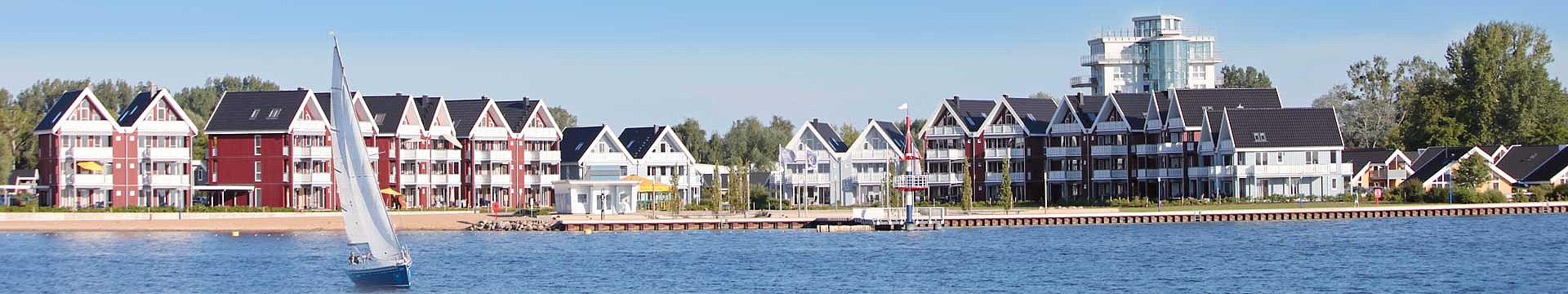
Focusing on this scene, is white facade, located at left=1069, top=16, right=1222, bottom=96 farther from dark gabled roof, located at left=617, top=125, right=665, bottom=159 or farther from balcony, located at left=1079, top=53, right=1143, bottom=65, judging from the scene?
dark gabled roof, located at left=617, top=125, right=665, bottom=159

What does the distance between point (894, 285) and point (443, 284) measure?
44.0ft

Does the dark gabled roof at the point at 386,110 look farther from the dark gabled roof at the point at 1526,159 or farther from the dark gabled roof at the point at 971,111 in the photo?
the dark gabled roof at the point at 1526,159

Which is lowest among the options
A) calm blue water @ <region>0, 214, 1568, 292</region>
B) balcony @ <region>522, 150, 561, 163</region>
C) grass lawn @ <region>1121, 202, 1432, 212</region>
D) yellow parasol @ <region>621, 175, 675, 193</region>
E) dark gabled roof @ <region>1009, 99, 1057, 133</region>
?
calm blue water @ <region>0, 214, 1568, 292</region>

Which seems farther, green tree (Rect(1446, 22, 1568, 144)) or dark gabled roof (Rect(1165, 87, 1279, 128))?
green tree (Rect(1446, 22, 1568, 144))

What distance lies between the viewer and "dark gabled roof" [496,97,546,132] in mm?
115312

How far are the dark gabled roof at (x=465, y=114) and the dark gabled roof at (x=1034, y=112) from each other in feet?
103

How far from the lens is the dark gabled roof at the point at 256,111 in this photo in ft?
338

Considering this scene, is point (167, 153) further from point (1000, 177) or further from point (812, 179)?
point (1000, 177)

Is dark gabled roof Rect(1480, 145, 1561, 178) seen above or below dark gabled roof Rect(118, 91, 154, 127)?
below

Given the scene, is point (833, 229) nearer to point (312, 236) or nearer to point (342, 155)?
point (312, 236)

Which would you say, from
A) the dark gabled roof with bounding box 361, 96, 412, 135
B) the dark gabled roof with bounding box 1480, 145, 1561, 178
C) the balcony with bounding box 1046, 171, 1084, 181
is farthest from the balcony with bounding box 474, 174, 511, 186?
the dark gabled roof with bounding box 1480, 145, 1561, 178

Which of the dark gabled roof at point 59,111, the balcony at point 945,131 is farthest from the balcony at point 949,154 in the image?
the dark gabled roof at point 59,111

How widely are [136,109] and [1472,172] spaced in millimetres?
72764

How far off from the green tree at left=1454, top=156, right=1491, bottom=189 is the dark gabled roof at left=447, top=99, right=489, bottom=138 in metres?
55.5
